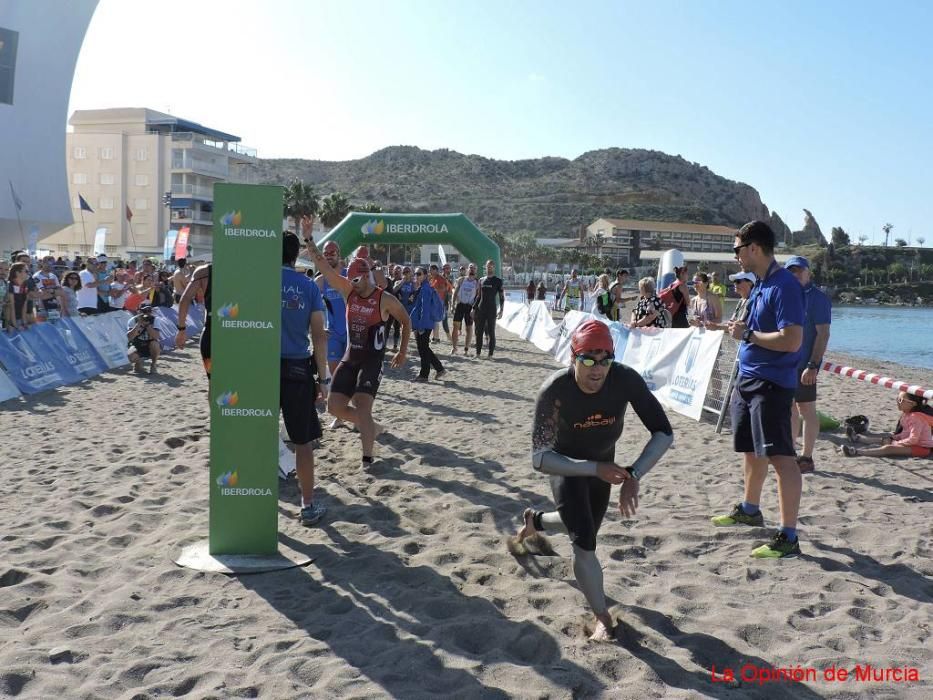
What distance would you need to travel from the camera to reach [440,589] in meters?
3.89

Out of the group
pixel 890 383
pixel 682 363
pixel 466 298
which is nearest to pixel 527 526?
pixel 890 383

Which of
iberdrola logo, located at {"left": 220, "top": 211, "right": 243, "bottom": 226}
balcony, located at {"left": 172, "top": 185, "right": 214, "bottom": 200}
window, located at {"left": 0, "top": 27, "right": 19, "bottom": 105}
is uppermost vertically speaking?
window, located at {"left": 0, "top": 27, "right": 19, "bottom": 105}

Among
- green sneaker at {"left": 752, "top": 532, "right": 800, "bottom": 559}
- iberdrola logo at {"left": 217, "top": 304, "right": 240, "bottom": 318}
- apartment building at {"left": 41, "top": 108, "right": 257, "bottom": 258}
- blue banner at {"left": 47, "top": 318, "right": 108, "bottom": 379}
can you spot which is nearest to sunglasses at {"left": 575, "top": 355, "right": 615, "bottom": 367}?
iberdrola logo at {"left": 217, "top": 304, "right": 240, "bottom": 318}

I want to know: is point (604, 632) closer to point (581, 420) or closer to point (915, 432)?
point (581, 420)

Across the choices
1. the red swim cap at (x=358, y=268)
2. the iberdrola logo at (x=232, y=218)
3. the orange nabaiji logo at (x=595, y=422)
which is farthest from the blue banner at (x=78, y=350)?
the orange nabaiji logo at (x=595, y=422)

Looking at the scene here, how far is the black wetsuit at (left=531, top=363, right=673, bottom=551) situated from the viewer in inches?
126

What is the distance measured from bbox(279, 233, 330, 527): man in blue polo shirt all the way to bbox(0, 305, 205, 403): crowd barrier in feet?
20.2

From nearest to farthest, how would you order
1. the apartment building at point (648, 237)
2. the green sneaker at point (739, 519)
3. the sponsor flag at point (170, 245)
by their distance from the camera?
the green sneaker at point (739, 519) → the sponsor flag at point (170, 245) → the apartment building at point (648, 237)

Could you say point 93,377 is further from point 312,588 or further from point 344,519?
point 312,588

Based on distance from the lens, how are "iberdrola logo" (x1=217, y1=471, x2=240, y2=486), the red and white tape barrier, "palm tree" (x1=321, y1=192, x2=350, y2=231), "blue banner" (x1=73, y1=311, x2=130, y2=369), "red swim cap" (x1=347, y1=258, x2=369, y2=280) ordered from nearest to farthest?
"iberdrola logo" (x1=217, y1=471, x2=240, y2=486) < "red swim cap" (x1=347, y1=258, x2=369, y2=280) < the red and white tape barrier < "blue banner" (x1=73, y1=311, x2=130, y2=369) < "palm tree" (x1=321, y1=192, x2=350, y2=231)

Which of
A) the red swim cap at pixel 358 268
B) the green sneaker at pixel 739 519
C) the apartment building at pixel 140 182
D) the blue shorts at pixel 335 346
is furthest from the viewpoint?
the apartment building at pixel 140 182

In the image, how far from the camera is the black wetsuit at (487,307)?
1391 cm

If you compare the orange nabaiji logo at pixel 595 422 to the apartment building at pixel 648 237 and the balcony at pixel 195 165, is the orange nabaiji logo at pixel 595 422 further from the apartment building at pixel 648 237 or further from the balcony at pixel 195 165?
the apartment building at pixel 648 237

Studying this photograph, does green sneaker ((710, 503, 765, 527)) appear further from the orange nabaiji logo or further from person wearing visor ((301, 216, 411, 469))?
person wearing visor ((301, 216, 411, 469))
